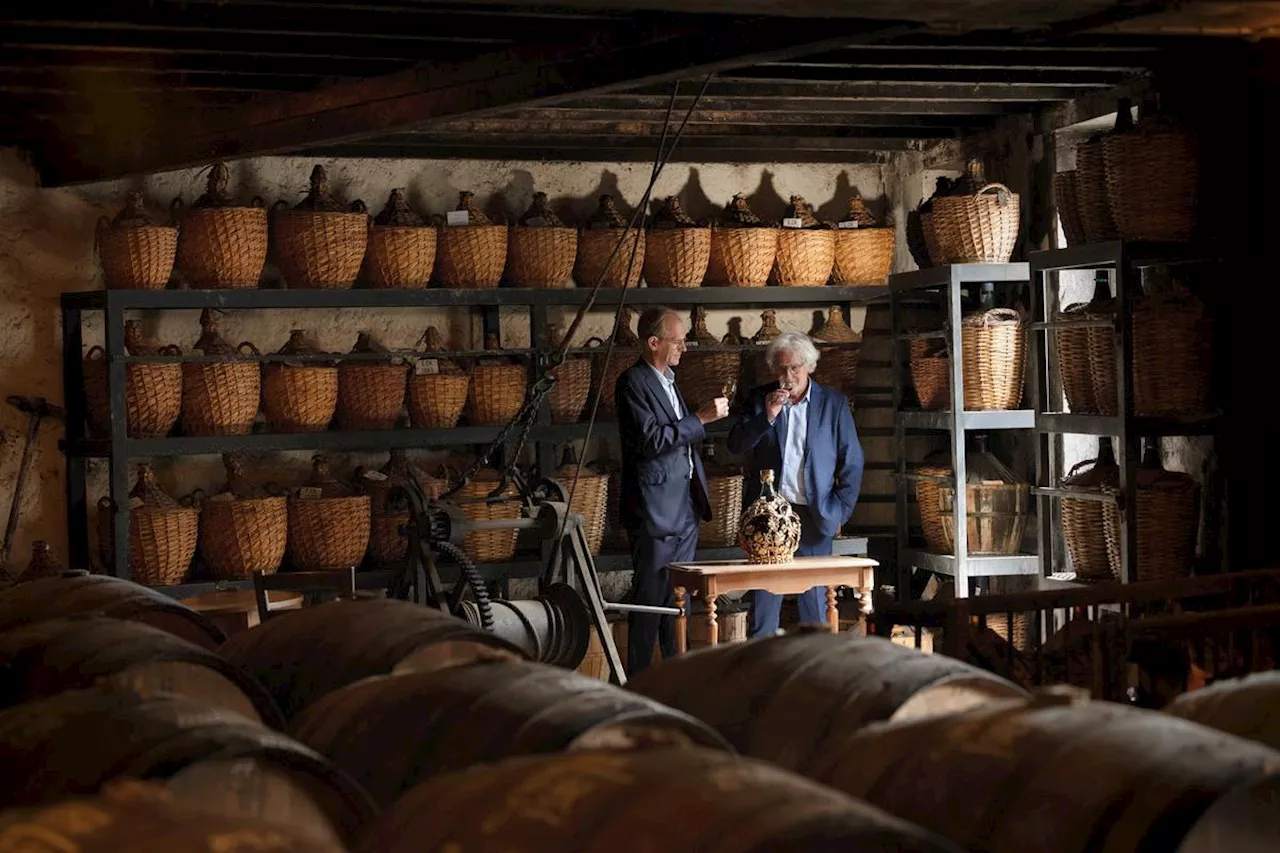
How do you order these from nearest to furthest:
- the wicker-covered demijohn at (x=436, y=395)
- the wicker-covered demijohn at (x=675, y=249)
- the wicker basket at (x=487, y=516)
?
the wicker basket at (x=487, y=516) → the wicker-covered demijohn at (x=436, y=395) → the wicker-covered demijohn at (x=675, y=249)

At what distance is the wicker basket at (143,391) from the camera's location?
8.12m

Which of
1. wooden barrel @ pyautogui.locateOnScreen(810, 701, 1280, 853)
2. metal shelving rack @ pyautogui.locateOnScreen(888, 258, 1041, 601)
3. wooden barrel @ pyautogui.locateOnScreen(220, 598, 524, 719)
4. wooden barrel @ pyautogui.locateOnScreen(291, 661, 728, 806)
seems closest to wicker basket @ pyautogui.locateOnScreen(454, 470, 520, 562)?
metal shelving rack @ pyautogui.locateOnScreen(888, 258, 1041, 601)

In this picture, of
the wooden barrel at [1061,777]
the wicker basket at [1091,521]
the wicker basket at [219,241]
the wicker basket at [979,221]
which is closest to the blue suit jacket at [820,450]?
the wicker basket at [979,221]

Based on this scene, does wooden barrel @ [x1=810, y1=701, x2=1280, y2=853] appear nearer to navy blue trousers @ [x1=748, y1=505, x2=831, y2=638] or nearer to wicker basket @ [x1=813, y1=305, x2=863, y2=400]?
navy blue trousers @ [x1=748, y1=505, x2=831, y2=638]

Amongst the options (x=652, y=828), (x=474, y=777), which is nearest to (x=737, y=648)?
(x=474, y=777)

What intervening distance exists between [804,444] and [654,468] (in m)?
0.85

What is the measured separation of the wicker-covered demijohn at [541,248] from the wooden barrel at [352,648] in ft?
15.7

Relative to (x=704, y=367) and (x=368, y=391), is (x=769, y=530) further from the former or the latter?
(x=368, y=391)

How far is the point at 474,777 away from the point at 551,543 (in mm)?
4846

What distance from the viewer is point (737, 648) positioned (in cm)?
378

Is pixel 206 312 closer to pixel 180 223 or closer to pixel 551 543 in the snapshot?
pixel 180 223

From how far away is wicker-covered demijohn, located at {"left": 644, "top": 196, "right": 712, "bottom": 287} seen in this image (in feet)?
30.1

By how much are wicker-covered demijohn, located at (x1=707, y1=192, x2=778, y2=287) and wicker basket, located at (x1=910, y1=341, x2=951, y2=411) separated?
966 millimetres

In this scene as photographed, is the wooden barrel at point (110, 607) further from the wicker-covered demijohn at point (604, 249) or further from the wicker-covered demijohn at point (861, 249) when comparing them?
the wicker-covered demijohn at point (861, 249)
